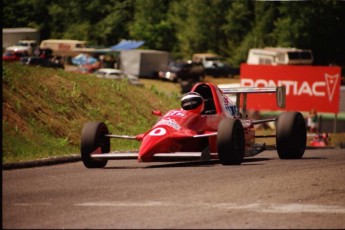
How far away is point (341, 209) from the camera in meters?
12.5

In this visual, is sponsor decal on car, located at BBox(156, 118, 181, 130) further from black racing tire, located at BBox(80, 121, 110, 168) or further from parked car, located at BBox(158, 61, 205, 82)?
parked car, located at BBox(158, 61, 205, 82)

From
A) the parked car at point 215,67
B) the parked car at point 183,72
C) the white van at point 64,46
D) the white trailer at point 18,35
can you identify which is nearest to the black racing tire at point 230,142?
the white van at point 64,46

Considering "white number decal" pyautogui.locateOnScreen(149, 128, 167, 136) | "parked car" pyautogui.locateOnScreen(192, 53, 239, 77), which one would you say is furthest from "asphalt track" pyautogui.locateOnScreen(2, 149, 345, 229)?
"parked car" pyautogui.locateOnScreen(192, 53, 239, 77)

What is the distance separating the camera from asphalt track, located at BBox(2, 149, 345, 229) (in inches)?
427

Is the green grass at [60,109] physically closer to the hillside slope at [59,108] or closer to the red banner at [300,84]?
the hillside slope at [59,108]

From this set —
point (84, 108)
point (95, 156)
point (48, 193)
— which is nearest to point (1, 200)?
point (48, 193)

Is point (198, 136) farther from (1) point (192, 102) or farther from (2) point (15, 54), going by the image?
(2) point (15, 54)

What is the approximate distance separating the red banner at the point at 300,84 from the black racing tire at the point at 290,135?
82.1ft

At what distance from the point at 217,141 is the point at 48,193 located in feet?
14.9

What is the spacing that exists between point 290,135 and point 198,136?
102 inches

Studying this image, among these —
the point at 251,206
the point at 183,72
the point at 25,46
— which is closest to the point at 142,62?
the point at 183,72

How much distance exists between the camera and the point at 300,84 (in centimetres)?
4728

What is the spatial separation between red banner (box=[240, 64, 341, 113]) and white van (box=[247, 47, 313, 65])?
2563cm

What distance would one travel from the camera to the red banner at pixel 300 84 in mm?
45812
